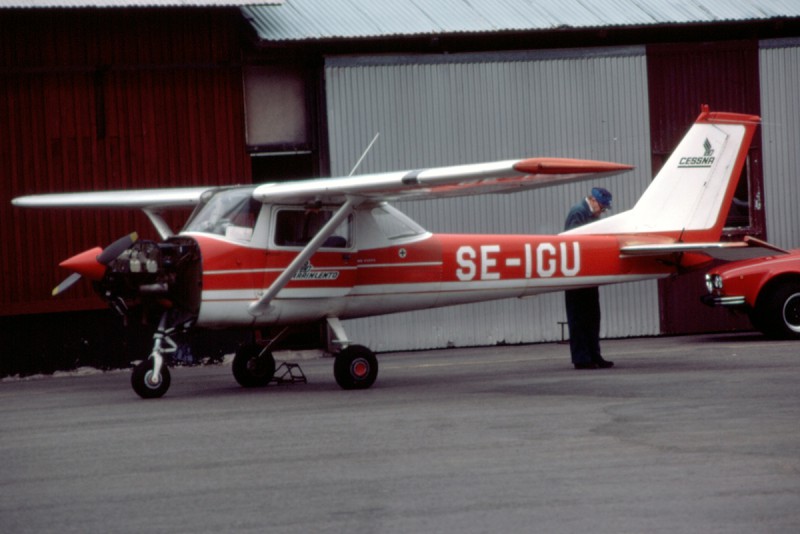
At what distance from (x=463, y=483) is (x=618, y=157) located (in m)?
13.3

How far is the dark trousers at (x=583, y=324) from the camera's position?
50.3ft

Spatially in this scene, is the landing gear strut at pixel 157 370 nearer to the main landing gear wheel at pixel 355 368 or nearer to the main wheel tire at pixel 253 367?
the main wheel tire at pixel 253 367

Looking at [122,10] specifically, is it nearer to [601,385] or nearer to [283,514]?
[601,385]

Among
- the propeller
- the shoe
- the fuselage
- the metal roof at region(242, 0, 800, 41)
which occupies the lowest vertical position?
the shoe

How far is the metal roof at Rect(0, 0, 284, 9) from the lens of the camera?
17.7 metres

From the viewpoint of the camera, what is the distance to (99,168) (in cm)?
1859

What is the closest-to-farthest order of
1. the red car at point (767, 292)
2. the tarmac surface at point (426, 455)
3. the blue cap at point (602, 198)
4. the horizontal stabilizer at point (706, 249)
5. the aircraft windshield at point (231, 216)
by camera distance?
the tarmac surface at point (426, 455) < the aircraft windshield at point (231, 216) < the horizontal stabilizer at point (706, 249) < the blue cap at point (602, 198) < the red car at point (767, 292)

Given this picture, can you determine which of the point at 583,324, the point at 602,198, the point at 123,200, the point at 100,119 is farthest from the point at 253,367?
the point at 100,119

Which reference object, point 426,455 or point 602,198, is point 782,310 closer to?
point 602,198

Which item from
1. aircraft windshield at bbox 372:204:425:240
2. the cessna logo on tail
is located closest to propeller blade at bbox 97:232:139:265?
aircraft windshield at bbox 372:204:425:240

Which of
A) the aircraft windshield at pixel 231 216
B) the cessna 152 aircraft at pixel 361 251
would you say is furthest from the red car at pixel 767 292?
the aircraft windshield at pixel 231 216

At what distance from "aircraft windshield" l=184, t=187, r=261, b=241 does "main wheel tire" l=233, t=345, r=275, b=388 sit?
5.48 ft

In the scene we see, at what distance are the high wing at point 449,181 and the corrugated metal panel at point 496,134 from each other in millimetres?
5647

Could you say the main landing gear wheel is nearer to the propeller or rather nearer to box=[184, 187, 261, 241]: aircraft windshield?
box=[184, 187, 261, 241]: aircraft windshield
